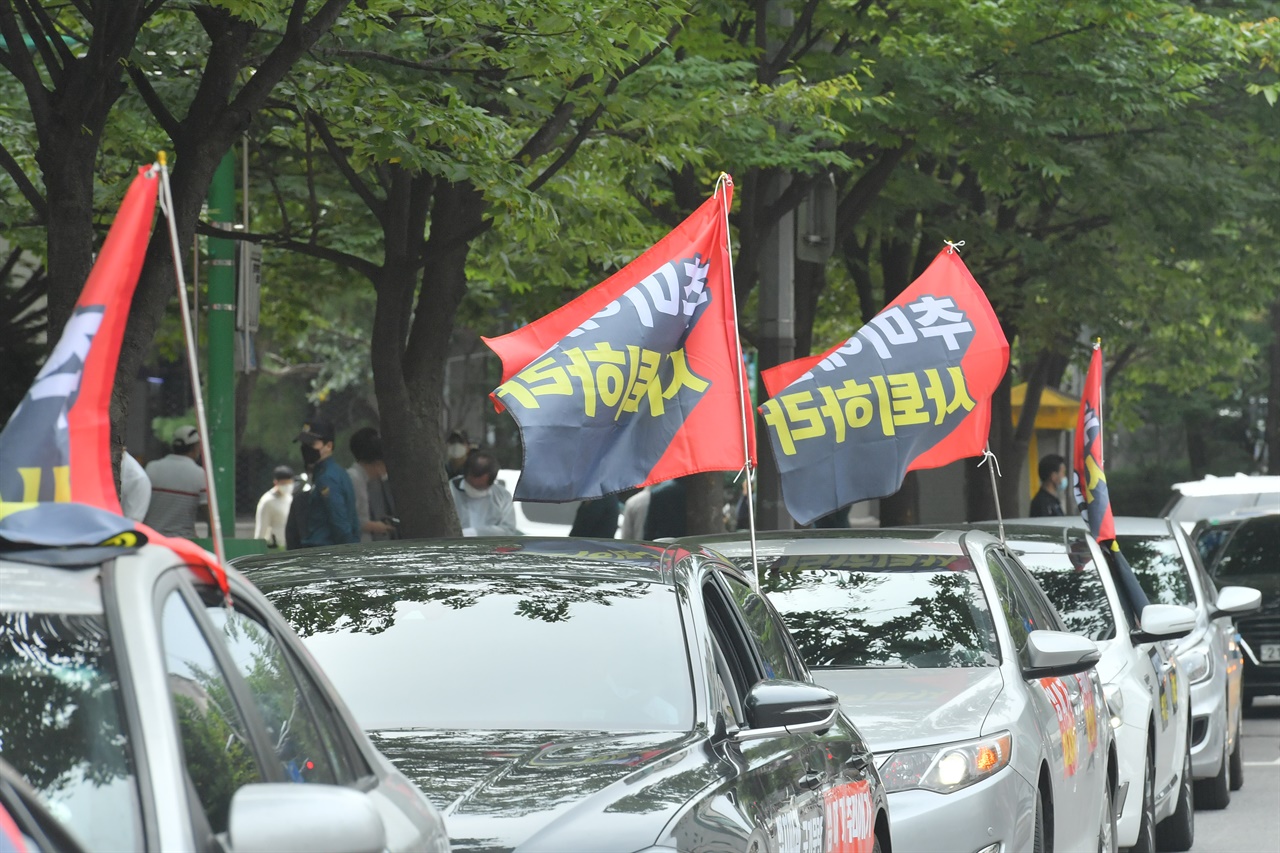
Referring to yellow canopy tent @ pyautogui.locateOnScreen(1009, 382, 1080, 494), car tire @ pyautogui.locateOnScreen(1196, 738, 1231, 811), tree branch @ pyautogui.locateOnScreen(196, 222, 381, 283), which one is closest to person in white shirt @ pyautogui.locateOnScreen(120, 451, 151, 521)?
tree branch @ pyautogui.locateOnScreen(196, 222, 381, 283)

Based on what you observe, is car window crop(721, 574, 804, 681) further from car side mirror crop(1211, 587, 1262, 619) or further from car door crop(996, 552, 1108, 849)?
car side mirror crop(1211, 587, 1262, 619)

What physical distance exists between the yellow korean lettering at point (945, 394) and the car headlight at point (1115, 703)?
1.46 metres

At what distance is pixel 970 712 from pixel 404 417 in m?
6.25

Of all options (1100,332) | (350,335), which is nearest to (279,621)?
(1100,332)

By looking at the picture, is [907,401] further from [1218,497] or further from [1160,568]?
[1218,497]

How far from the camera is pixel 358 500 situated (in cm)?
1439

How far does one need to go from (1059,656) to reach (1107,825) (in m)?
1.56

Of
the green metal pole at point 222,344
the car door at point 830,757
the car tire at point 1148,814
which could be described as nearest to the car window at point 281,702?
the car door at point 830,757

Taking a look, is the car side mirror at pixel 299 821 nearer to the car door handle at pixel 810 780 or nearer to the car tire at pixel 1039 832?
the car door handle at pixel 810 780

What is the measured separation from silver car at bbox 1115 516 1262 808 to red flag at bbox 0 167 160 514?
9.23 metres

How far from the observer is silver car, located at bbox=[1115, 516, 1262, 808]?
11.6 metres

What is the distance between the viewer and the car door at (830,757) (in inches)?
205

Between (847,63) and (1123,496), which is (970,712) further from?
(1123,496)

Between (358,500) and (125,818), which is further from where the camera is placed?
(358,500)
